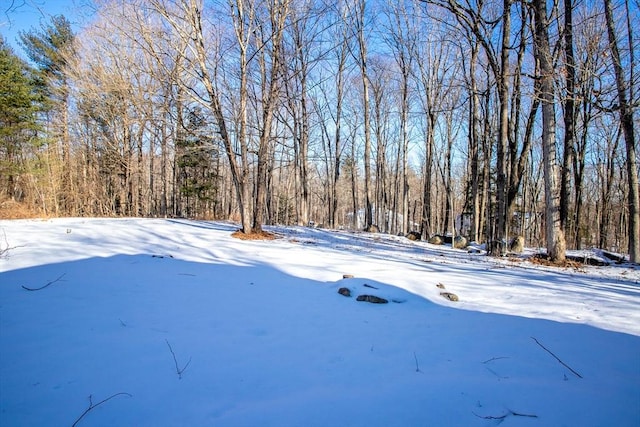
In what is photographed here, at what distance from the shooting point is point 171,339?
7.89 ft

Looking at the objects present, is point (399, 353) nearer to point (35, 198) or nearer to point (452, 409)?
point (452, 409)

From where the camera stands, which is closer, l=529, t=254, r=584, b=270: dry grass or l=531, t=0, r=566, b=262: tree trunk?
l=529, t=254, r=584, b=270: dry grass

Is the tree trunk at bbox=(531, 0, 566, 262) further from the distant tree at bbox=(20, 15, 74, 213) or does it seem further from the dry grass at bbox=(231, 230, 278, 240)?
the distant tree at bbox=(20, 15, 74, 213)

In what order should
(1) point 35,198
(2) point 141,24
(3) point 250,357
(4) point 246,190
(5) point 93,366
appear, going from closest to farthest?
1. (5) point 93,366
2. (3) point 250,357
3. (2) point 141,24
4. (4) point 246,190
5. (1) point 35,198

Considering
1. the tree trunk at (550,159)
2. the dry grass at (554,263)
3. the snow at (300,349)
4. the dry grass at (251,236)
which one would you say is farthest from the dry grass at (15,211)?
the tree trunk at (550,159)

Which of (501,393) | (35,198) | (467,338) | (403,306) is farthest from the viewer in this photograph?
(35,198)

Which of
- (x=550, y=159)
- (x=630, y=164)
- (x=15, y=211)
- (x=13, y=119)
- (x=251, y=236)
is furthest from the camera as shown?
(x=13, y=119)

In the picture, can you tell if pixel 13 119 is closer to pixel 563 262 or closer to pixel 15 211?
pixel 15 211

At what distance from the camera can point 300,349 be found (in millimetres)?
2375

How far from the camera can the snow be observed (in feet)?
5.39

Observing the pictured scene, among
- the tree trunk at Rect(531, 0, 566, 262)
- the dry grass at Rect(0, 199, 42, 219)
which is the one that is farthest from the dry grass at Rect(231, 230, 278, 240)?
the dry grass at Rect(0, 199, 42, 219)

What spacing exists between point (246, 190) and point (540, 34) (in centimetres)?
847

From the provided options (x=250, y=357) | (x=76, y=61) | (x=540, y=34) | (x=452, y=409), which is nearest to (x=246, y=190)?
(x=250, y=357)

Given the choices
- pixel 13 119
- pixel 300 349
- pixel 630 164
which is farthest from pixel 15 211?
pixel 630 164
